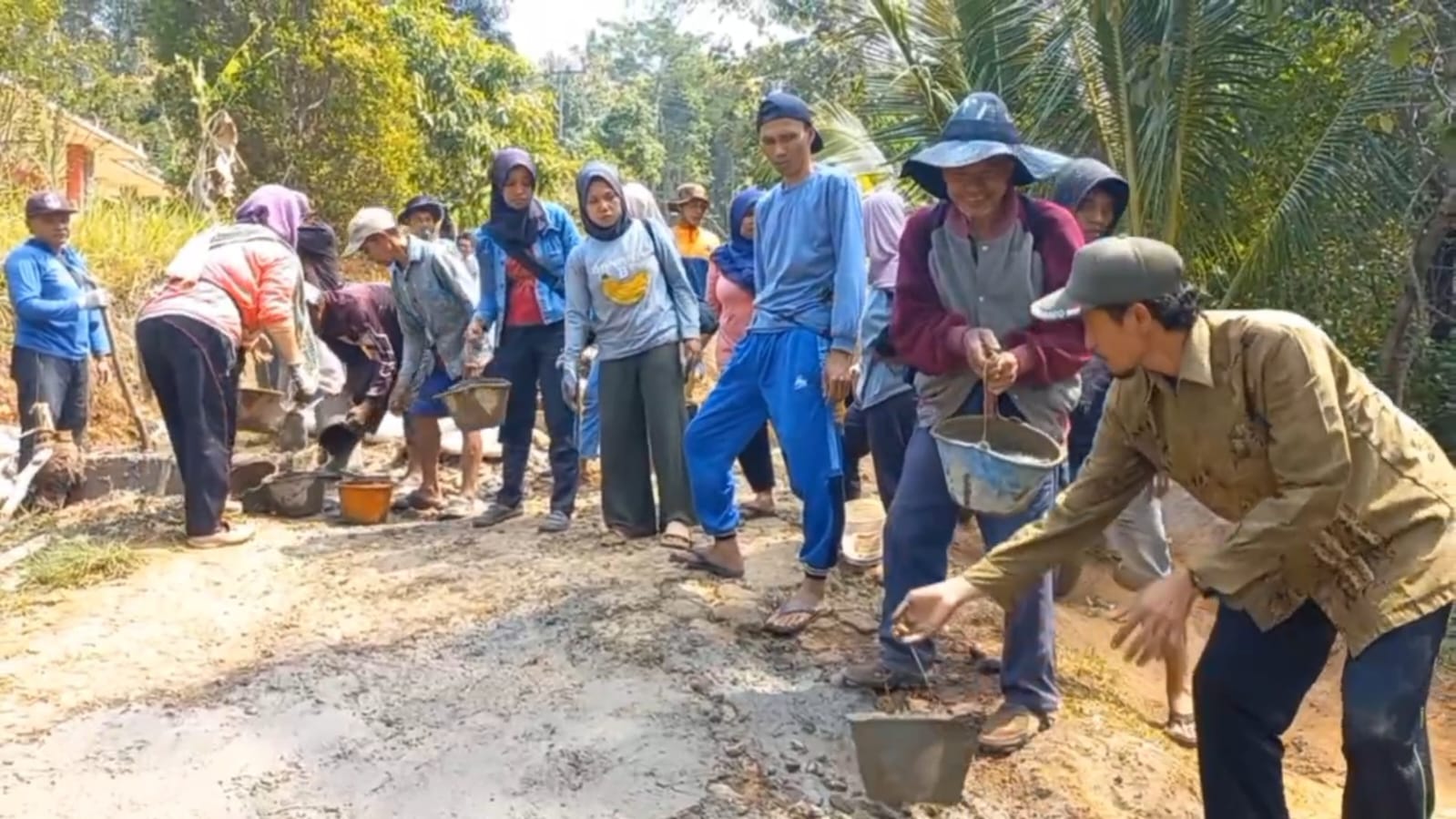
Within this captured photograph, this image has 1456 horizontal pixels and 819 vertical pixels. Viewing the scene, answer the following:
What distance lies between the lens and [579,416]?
19.6 feet

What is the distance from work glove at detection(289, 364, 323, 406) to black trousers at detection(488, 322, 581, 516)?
0.82m

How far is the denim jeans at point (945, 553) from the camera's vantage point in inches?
152

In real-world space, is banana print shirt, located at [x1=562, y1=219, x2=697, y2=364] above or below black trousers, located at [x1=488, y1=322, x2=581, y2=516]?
above

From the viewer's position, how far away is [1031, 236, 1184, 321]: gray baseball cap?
2631 mm

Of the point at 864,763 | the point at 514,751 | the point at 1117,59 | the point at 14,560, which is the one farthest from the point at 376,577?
the point at 1117,59

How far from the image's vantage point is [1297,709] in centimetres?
295

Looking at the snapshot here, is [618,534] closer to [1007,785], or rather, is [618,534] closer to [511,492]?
[511,492]

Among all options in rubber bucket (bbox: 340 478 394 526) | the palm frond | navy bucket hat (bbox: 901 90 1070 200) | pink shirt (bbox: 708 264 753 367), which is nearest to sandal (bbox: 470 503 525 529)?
rubber bucket (bbox: 340 478 394 526)

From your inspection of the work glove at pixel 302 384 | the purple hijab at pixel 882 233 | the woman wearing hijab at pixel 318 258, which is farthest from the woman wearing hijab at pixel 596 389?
the woman wearing hijab at pixel 318 258

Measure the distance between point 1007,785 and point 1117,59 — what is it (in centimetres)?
537

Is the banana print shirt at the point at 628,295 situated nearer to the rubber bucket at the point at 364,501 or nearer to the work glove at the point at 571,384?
the work glove at the point at 571,384

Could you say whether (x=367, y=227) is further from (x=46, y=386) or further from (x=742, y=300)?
(x=46, y=386)

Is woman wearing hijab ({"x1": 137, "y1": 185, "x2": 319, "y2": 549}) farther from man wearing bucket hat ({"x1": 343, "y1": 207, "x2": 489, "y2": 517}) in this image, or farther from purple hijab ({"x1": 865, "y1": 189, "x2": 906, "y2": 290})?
purple hijab ({"x1": 865, "y1": 189, "x2": 906, "y2": 290})

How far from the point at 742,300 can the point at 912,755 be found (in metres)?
3.35
